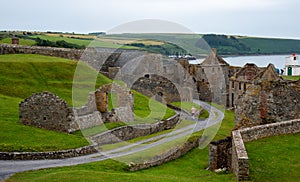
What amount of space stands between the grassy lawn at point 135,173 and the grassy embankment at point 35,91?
376cm

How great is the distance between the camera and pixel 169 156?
91.0ft

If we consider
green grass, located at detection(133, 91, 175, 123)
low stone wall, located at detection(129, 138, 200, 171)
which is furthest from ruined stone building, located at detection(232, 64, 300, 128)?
green grass, located at detection(133, 91, 175, 123)

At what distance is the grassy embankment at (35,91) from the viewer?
2619 cm

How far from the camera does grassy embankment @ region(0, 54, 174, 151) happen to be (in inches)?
1031

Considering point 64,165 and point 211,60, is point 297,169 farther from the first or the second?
point 211,60

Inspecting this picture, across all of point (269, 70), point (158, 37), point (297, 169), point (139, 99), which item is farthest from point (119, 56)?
point (297, 169)

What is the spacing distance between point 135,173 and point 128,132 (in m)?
11.4

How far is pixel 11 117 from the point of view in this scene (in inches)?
1204

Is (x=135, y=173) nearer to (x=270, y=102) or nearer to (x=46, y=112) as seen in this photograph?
(x=270, y=102)

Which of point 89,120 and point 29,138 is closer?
point 29,138

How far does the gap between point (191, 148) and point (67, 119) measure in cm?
902

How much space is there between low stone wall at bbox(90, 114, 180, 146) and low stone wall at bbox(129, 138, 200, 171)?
4760mm

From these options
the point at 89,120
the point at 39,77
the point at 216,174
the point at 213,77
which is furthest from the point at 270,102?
the point at 213,77

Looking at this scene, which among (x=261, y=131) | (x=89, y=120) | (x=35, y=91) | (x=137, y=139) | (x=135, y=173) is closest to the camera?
(x=261, y=131)
